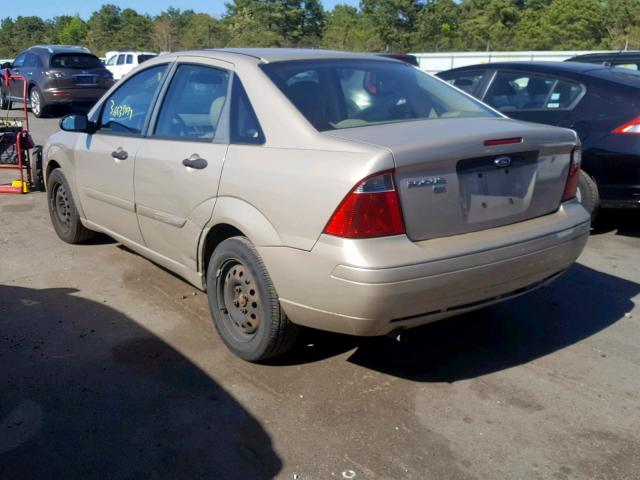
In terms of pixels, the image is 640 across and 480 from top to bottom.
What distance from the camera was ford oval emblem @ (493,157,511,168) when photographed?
3.40 meters

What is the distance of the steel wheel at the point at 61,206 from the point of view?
5.97 m

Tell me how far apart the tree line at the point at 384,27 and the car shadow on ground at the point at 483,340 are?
3763 centimetres

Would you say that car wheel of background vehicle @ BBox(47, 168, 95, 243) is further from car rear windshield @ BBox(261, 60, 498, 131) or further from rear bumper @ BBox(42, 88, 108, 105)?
rear bumper @ BBox(42, 88, 108, 105)

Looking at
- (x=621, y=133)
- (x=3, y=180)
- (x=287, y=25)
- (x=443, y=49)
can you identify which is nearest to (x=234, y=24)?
(x=287, y=25)

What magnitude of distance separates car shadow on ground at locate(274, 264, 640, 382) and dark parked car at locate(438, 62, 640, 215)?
1547mm

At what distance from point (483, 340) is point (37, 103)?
56.6 ft

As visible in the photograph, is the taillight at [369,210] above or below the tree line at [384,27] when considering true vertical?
below

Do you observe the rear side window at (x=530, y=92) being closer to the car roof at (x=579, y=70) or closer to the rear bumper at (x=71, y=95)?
the car roof at (x=579, y=70)

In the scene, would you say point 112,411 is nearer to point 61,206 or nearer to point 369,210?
point 369,210

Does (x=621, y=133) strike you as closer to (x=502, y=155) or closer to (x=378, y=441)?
(x=502, y=155)

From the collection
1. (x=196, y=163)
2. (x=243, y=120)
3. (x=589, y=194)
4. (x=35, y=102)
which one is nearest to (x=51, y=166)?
(x=196, y=163)

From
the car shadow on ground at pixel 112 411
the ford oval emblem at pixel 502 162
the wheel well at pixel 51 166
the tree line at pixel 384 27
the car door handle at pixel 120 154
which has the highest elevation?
the tree line at pixel 384 27

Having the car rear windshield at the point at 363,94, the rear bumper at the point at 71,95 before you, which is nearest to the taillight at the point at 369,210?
the car rear windshield at the point at 363,94

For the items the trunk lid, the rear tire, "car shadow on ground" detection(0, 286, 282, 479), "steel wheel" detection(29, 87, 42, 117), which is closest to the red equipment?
"car shadow on ground" detection(0, 286, 282, 479)
